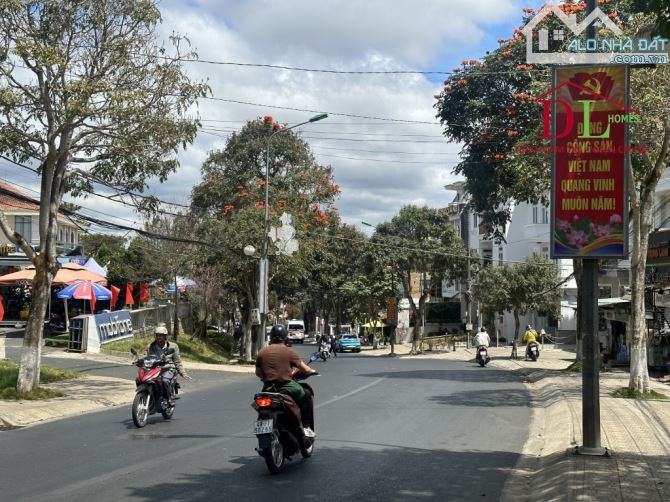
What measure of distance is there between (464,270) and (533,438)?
128 feet

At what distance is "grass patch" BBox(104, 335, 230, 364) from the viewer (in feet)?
100

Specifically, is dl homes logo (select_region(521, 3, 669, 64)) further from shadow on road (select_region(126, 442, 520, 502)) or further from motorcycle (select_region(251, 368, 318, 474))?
motorcycle (select_region(251, 368, 318, 474))

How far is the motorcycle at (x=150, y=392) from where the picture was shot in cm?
1268

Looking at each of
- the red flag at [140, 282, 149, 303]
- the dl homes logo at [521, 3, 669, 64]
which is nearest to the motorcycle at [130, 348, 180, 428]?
the dl homes logo at [521, 3, 669, 64]

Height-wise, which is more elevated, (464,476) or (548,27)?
(548,27)

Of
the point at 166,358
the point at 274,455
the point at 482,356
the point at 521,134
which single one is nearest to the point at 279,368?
the point at 274,455

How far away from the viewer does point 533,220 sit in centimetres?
5306

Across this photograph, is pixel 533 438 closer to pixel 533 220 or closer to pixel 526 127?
pixel 526 127

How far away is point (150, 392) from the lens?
13.0m

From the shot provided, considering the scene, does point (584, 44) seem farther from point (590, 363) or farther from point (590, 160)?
point (590, 363)

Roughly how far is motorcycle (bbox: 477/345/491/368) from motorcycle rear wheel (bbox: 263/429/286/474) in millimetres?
26308

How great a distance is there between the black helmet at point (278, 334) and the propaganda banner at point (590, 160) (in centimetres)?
369

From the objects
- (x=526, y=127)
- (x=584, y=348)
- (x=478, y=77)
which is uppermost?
(x=478, y=77)

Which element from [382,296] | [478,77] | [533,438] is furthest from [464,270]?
[533,438]
